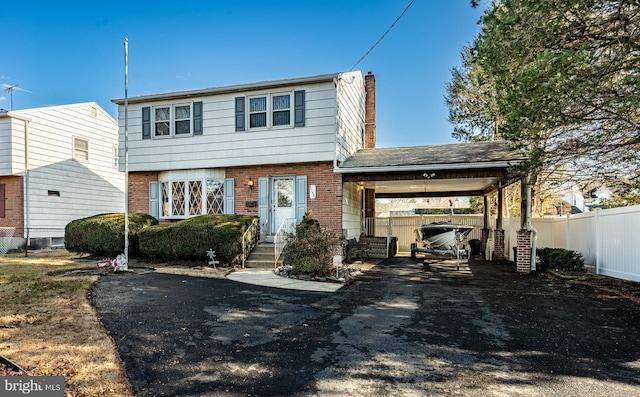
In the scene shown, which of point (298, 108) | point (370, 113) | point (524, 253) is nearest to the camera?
point (524, 253)

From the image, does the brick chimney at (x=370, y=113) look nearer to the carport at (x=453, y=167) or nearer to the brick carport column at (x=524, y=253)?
the carport at (x=453, y=167)

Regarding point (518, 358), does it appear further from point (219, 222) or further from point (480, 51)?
point (219, 222)

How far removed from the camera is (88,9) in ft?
42.5

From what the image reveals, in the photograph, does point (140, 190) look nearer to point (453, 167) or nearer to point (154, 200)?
point (154, 200)

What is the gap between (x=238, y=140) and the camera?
13.3 meters

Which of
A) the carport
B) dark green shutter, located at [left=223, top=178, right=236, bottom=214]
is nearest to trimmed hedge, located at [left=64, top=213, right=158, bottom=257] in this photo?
dark green shutter, located at [left=223, top=178, right=236, bottom=214]

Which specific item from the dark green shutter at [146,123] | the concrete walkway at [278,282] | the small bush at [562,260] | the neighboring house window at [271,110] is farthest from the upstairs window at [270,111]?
the small bush at [562,260]

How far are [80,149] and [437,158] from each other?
53.4 ft

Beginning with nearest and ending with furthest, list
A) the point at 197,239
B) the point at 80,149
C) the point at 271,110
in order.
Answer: the point at 197,239 < the point at 271,110 < the point at 80,149

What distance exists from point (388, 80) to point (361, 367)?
1760 cm

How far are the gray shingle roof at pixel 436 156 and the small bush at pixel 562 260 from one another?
9.63 ft

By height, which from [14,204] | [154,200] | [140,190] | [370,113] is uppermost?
[370,113]

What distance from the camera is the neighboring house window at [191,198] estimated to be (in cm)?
1370

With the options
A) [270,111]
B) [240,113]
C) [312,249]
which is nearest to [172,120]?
[240,113]
